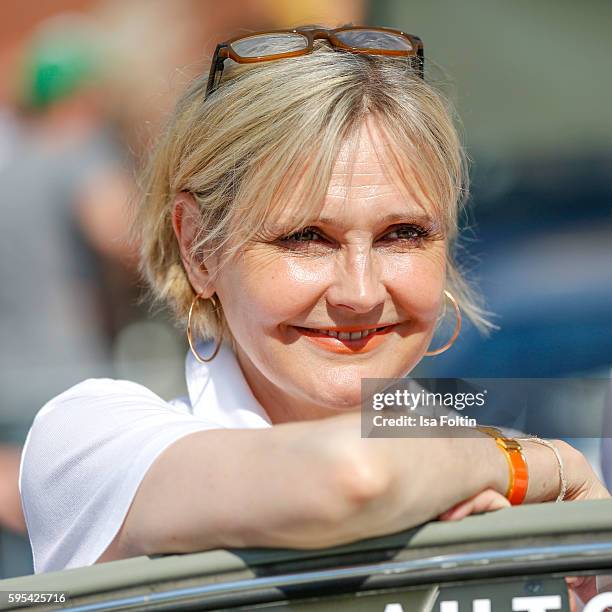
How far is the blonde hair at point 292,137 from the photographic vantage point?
5.42ft

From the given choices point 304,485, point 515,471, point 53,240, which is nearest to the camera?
point 304,485

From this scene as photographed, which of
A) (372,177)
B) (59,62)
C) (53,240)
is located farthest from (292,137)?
(59,62)

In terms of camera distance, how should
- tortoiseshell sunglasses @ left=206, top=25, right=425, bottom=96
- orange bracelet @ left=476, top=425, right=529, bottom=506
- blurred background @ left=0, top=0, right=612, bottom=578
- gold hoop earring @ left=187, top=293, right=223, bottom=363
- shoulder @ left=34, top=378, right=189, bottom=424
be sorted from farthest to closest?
blurred background @ left=0, top=0, right=612, bottom=578
gold hoop earring @ left=187, top=293, right=223, bottom=363
tortoiseshell sunglasses @ left=206, top=25, right=425, bottom=96
shoulder @ left=34, top=378, right=189, bottom=424
orange bracelet @ left=476, top=425, right=529, bottom=506

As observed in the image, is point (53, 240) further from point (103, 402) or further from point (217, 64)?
point (103, 402)

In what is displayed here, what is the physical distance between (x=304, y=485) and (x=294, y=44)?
0.87m

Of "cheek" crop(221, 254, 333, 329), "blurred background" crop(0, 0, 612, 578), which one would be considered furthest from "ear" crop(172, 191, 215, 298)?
"blurred background" crop(0, 0, 612, 578)

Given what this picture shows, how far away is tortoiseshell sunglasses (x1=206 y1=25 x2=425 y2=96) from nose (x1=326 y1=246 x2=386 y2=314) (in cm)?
37

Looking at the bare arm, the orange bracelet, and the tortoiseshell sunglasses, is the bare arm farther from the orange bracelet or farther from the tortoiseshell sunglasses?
the tortoiseshell sunglasses

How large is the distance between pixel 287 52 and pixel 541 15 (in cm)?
415

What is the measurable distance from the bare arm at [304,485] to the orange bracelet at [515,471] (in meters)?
0.02

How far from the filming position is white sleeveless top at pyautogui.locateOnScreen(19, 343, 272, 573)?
56.8 inches

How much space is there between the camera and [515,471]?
135cm

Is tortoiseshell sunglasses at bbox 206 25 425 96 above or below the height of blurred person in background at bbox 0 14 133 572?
above

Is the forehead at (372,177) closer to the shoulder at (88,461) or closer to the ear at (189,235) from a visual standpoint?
the ear at (189,235)
